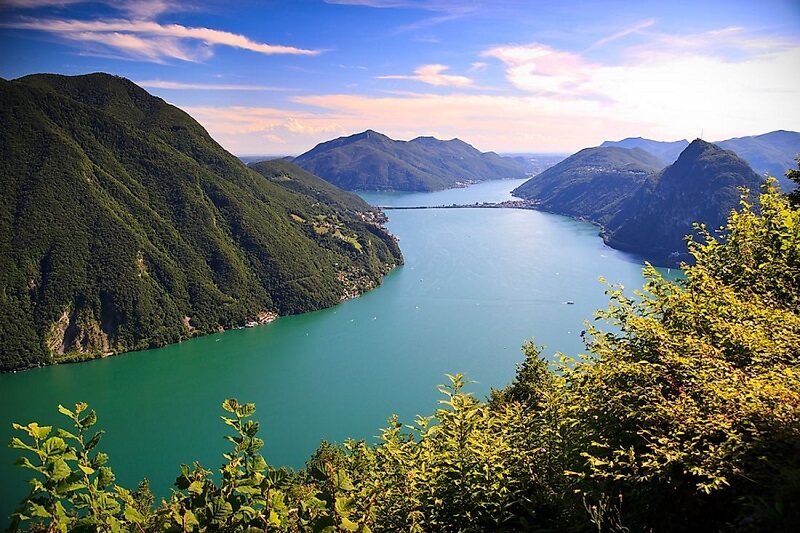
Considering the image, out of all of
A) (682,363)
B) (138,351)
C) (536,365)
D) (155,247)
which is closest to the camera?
(682,363)

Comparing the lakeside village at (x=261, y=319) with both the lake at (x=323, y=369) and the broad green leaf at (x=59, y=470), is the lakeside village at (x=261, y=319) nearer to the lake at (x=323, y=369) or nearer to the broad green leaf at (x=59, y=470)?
the lake at (x=323, y=369)

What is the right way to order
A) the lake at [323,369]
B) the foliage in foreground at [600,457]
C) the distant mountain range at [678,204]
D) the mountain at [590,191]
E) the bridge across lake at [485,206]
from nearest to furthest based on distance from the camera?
1. the foliage in foreground at [600,457]
2. the lake at [323,369]
3. the distant mountain range at [678,204]
4. the mountain at [590,191]
5. the bridge across lake at [485,206]

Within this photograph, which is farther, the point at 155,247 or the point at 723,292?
the point at 155,247

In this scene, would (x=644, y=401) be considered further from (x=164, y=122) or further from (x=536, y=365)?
(x=164, y=122)

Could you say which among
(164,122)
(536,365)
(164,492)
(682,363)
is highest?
(164,122)

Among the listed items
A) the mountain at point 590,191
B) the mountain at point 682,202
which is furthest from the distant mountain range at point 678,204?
the mountain at point 590,191

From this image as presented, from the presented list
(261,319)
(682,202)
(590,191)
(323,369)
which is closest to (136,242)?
(261,319)

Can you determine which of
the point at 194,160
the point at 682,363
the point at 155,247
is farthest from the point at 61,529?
the point at 194,160
